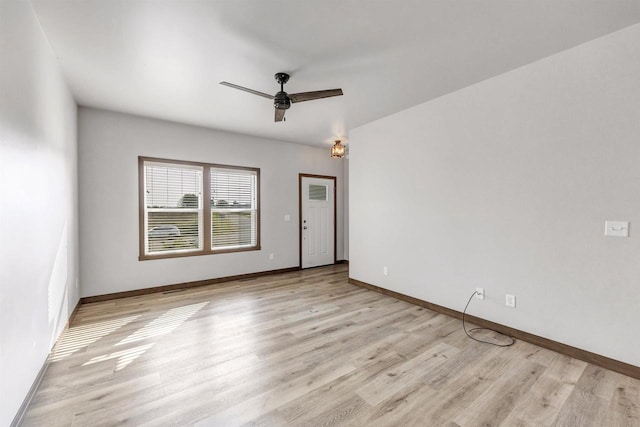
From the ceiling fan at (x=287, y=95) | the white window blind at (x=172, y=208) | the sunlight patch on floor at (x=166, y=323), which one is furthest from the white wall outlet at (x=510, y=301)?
the white window blind at (x=172, y=208)

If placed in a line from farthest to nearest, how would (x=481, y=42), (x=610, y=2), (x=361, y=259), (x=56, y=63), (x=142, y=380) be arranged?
(x=361, y=259), (x=56, y=63), (x=481, y=42), (x=142, y=380), (x=610, y=2)

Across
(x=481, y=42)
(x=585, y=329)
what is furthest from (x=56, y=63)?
(x=585, y=329)

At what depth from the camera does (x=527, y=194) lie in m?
2.79

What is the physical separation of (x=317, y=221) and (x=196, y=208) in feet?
8.58

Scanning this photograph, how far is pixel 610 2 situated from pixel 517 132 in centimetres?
111

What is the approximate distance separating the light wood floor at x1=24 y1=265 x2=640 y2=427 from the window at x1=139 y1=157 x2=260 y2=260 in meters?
1.43

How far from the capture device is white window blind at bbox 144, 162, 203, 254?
14.6 ft

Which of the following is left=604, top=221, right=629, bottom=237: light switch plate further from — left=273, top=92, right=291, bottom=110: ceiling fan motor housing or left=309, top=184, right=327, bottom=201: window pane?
left=309, top=184, right=327, bottom=201: window pane

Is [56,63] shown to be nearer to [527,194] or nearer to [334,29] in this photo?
[334,29]

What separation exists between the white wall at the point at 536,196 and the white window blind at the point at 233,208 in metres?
2.87

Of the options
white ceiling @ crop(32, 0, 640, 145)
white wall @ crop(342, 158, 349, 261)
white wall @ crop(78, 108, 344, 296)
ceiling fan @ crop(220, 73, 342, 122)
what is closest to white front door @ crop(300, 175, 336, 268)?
white wall @ crop(342, 158, 349, 261)

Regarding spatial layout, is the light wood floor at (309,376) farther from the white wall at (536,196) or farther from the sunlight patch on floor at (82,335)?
the white wall at (536,196)

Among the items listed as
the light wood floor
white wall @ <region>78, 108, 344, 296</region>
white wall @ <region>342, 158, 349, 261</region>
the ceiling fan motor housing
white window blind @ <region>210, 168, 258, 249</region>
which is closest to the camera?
the light wood floor

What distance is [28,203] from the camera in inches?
77.4
